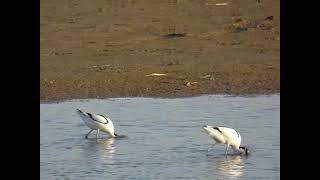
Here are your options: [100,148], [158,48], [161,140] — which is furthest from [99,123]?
[158,48]

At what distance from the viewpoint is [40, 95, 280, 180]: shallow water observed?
7969mm

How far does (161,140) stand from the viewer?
30.9 feet

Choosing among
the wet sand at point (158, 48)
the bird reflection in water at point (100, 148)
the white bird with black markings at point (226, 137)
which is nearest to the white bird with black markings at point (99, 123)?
the bird reflection in water at point (100, 148)

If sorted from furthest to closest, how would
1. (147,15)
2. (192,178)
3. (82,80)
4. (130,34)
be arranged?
1. (147,15)
2. (130,34)
3. (82,80)
4. (192,178)

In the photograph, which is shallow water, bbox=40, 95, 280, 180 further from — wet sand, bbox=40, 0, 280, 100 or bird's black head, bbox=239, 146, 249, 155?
wet sand, bbox=40, 0, 280, 100

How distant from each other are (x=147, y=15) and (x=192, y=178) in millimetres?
9453

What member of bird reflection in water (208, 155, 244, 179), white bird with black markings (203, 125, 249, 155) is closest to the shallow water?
bird reflection in water (208, 155, 244, 179)

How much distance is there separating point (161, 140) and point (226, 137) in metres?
1.01

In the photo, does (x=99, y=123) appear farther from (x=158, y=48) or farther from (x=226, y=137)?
(x=158, y=48)

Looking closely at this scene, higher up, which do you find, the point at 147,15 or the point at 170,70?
the point at 147,15
